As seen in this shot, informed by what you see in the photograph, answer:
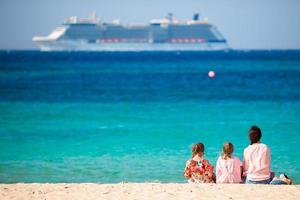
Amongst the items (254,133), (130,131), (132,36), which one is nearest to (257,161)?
A: (254,133)

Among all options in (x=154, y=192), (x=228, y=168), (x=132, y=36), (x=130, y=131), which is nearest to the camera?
(x=154, y=192)

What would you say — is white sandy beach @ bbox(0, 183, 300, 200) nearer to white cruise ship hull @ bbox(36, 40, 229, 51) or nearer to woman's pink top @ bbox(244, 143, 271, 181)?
woman's pink top @ bbox(244, 143, 271, 181)

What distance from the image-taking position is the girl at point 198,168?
7183mm

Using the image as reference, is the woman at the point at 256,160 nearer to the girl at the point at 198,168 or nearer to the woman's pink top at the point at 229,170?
the woman's pink top at the point at 229,170

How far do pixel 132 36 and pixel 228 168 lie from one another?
102147 mm

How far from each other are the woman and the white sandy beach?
0.21m

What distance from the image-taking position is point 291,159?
457 inches

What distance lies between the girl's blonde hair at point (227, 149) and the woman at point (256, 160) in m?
0.18

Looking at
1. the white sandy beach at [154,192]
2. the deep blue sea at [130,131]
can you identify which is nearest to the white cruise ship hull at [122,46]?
the deep blue sea at [130,131]

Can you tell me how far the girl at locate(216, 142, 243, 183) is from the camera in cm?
717

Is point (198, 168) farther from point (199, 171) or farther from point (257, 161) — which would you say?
point (257, 161)

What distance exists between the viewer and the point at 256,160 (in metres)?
7.14

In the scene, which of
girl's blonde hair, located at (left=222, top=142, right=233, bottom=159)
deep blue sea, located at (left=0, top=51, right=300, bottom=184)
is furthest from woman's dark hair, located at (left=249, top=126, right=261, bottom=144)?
deep blue sea, located at (left=0, top=51, right=300, bottom=184)

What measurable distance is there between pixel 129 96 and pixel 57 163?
52.6 feet
